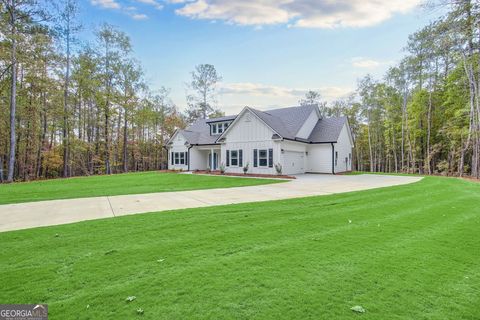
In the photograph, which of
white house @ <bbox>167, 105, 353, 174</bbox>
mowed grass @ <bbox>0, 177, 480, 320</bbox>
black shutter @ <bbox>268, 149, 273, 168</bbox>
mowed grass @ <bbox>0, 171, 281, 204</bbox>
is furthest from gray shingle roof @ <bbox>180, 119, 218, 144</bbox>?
mowed grass @ <bbox>0, 177, 480, 320</bbox>

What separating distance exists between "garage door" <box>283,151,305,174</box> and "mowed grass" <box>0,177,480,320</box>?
43.8ft

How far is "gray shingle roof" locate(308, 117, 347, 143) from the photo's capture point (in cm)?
2123

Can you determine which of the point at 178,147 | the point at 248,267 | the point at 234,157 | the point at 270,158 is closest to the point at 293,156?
the point at 270,158

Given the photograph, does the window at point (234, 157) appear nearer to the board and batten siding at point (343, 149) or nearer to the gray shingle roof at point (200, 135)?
the gray shingle roof at point (200, 135)

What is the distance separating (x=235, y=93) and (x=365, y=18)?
72.6 feet

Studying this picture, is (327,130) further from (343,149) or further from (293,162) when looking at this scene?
(293,162)

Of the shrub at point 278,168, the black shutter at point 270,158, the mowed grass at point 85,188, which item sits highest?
the black shutter at point 270,158

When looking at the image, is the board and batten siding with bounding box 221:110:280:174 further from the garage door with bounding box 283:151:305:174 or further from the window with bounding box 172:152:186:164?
the window with bounding box 172:152:186:164

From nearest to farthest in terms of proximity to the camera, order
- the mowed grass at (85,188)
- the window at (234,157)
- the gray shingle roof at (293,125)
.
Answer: the mowed grass at (85,188) < the gray shingle roof at (293,125) < the window at (234,157)

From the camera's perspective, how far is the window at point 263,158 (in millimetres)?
19094

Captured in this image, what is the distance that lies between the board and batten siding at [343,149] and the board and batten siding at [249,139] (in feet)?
20.2

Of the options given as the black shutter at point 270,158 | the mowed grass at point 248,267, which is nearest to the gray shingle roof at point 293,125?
the black shutter at point 270,158

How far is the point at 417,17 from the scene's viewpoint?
25.2 feet

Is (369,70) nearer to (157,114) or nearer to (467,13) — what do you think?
(467,13)
